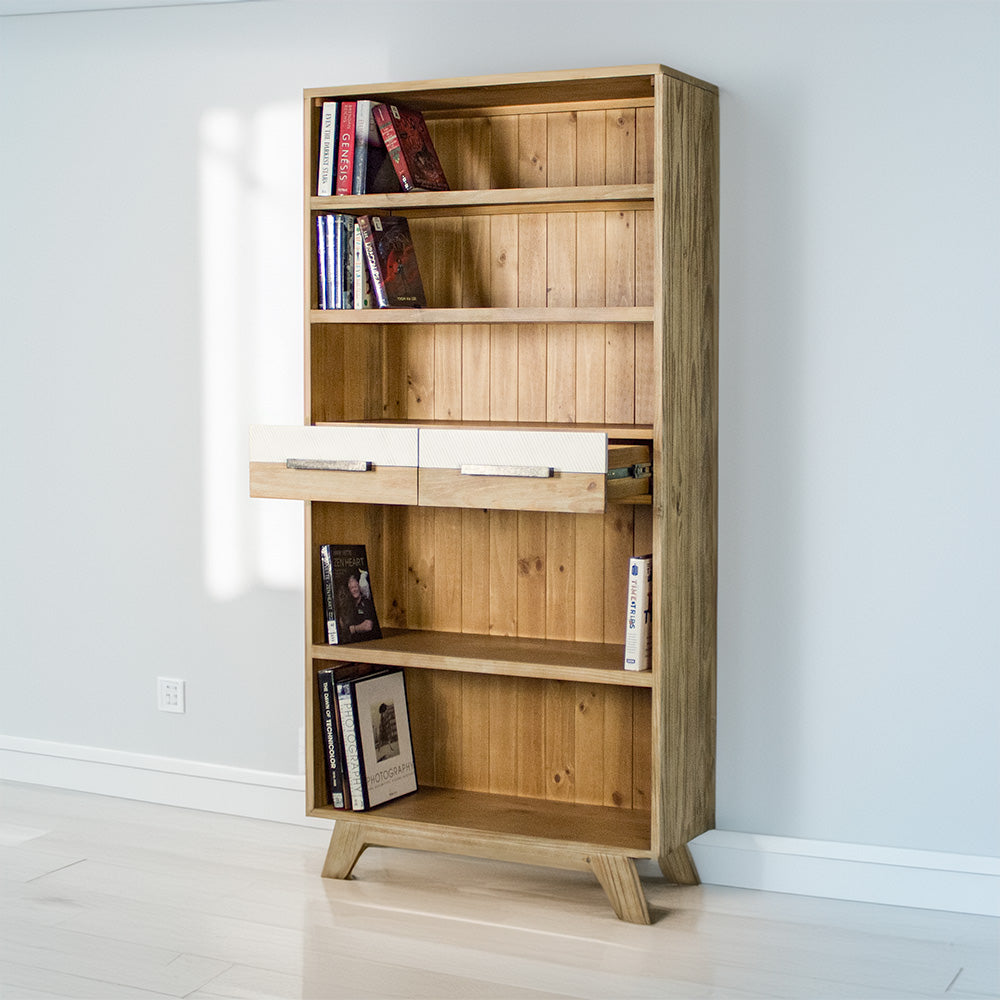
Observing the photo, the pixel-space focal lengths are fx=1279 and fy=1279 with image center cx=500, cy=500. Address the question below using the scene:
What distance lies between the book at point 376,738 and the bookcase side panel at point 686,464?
0.69 metres

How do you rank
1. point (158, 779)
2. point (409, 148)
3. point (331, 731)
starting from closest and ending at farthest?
point (409, 148) < point (331, 731) < point (158, 779)

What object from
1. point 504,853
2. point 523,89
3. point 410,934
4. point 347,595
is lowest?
point 410,934

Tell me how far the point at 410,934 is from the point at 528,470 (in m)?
0.99

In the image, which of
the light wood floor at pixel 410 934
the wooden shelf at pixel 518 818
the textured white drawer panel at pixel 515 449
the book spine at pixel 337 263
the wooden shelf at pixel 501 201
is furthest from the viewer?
the book spine at pixel 337 263

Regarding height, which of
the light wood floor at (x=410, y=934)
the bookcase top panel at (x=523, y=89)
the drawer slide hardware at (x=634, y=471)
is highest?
the bookcase top panel at (x=523, y=89)

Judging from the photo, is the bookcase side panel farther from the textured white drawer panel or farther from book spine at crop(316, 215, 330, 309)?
book spine at crop(316, 215, 330, 309)

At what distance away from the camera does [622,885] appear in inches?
106

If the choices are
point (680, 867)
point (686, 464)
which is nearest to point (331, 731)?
point (680, 867)

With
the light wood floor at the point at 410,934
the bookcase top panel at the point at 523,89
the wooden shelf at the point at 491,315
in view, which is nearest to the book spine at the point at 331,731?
the light wood floor at the point at 410,934

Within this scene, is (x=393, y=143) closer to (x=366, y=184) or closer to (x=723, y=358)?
(x=366, y=184)

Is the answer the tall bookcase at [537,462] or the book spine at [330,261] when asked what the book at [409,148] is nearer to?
the tall bookcase at [537,462]

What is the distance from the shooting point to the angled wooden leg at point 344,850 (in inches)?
116

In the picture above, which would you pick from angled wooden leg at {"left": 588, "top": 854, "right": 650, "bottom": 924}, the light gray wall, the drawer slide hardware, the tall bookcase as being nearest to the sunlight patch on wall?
the light gray wall

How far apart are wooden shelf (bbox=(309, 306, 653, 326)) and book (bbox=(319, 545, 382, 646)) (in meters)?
0.53
